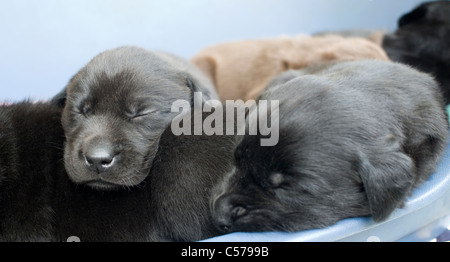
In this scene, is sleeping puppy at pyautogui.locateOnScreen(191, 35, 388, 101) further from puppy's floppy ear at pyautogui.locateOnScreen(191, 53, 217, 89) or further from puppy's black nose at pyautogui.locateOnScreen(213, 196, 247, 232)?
puppy's black nose at pyautogui.locateOnScreen(213, 196, 247, 232)

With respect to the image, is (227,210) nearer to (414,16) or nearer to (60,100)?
(60,100)

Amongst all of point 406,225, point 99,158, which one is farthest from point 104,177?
point 406,225

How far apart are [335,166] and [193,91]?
783 millimetres

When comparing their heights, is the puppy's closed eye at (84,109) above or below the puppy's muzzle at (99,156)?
above

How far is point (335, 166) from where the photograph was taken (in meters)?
1.65

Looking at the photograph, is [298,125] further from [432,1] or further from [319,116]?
[432,1]

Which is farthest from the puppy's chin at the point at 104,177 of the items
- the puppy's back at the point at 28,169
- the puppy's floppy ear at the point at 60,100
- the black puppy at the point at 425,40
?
the black puppy at the point at 425,40

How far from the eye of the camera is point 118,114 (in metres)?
2.00

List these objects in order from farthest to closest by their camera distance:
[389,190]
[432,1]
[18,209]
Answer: [432,1], [18,209], [389,190]

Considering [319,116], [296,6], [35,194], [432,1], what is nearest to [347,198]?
[319,116]

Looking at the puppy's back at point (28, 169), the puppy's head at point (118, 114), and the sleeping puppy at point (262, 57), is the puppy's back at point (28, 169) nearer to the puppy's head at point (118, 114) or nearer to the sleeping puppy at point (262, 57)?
the puppy's head at point (118, 114)

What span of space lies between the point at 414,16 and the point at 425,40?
28 cm

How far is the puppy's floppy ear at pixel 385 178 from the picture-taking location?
162cm

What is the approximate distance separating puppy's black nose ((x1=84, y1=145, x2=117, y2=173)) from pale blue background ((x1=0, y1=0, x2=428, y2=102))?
4.62 feet
